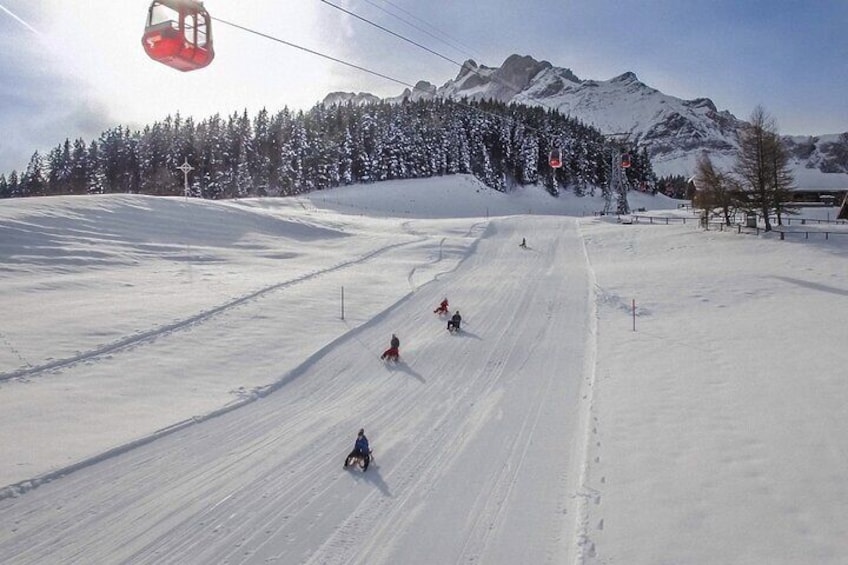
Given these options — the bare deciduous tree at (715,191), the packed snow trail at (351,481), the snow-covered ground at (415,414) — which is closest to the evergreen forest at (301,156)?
the bare deciduous tree at (715,191)

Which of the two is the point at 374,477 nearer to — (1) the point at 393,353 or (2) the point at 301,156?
(1) the point at 393,353

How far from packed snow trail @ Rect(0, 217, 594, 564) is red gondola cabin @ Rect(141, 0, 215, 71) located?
27.2 ft

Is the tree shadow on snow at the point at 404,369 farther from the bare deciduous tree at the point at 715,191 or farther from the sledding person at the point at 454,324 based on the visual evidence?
the bare deciduous tree at the point at 715,191

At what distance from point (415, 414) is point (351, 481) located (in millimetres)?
3775

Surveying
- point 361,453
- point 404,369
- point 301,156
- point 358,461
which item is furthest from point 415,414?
point 301,156

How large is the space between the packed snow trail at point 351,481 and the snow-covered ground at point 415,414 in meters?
0.06

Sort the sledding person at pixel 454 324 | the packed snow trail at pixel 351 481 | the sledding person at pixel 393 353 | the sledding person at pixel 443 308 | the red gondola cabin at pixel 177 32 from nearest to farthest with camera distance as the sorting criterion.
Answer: the packed snow trail at pixel 351 481 < the red gondola cabin at pixel 177 32 < the sledding person at pixel 393 353 < the sledding person at pixel 454 324 < the sledding person at pixel 443 308

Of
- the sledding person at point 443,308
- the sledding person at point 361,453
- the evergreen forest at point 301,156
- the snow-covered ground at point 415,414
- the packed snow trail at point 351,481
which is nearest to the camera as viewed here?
the packed snow trail at point 351,481

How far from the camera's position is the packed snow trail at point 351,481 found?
8203mm

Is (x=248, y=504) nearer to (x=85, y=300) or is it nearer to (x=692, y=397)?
(x=692, y=397)

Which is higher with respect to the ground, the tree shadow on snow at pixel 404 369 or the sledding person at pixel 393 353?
the sledding person at pixel 393 353

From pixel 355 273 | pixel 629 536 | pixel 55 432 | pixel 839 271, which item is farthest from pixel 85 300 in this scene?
pixel 839 271

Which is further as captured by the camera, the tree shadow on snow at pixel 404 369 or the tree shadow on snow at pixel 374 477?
the tree shadow on snow at pixel 404 369

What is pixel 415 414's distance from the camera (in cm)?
1394
